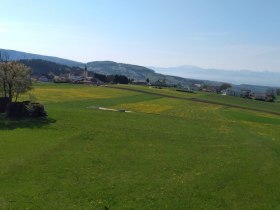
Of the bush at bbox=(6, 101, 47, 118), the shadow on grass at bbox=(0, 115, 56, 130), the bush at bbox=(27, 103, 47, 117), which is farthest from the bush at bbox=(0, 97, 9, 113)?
the bush at bbox=(27, 103, 47, 117)

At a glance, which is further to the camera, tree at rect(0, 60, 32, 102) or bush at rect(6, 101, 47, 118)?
tree at rect(0, 60, 32, 102)

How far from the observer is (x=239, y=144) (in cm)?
4922

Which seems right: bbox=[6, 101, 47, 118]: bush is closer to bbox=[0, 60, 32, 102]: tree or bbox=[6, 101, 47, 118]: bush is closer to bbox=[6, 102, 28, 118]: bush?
bbox=[6, 102, 28, 118]: bush

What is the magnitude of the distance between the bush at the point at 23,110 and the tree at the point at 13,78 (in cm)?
645

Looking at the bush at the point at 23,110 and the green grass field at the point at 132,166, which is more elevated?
the bush at the point at 23,110

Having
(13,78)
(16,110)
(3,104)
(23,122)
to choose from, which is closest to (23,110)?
(16,110)

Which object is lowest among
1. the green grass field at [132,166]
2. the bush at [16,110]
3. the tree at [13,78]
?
the green grass field at [132,166]

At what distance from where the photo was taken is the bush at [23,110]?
188ft

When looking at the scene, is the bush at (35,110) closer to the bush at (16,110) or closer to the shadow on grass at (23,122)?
the bush at (16,110)

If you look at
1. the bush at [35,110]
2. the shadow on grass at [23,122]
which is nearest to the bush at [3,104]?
the shadow on grass at [23,122]

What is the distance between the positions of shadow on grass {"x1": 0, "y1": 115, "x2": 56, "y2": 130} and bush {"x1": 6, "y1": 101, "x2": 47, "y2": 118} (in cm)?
133

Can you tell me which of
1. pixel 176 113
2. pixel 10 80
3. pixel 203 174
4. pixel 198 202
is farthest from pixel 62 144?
pixel 176 113

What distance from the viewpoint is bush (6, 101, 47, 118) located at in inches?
2256

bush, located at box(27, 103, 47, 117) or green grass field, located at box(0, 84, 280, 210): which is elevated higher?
bush, located at box(27, 103, 47, 117)
